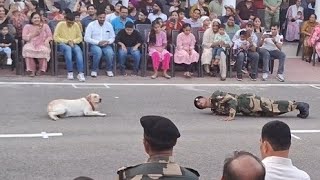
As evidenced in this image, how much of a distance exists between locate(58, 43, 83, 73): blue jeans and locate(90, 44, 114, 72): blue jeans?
350 mm

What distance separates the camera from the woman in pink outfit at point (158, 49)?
14.7m

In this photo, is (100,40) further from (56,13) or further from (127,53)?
(56,13)

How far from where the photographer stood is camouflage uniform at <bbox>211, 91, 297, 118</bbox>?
10.5m

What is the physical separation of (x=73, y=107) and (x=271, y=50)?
22.7 ft

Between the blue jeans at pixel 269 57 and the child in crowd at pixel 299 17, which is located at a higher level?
the child in crowd at pixel 299 17

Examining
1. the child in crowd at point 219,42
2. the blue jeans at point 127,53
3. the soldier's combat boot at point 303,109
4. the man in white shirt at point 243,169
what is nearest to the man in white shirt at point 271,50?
the child in crowd at point 219,42

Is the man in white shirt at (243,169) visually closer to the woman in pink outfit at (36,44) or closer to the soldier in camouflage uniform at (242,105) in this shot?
the soldier in camouflage uniform at (242,105)

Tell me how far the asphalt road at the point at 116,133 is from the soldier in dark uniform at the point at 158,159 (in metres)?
3.43

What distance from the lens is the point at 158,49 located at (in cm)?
1480

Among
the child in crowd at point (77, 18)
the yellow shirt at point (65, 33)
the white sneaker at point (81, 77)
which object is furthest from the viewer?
the child in crowd at point (77, 18)

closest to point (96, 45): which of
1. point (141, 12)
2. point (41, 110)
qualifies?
point (141, 12)

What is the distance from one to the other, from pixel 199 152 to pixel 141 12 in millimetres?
8937

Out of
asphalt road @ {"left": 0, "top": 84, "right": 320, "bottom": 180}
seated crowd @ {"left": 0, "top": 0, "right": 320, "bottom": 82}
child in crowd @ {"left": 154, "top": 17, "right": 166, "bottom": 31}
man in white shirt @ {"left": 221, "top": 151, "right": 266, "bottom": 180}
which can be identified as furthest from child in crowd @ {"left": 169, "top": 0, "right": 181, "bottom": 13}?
man in white shirt @ {"left": 221, "top": 151, "right": 266, "bottom": 180}

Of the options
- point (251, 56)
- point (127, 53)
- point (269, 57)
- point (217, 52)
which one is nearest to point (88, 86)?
point (127, 53)
